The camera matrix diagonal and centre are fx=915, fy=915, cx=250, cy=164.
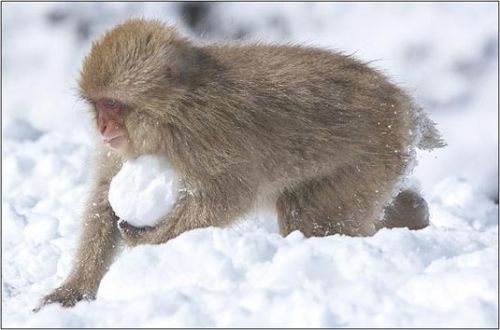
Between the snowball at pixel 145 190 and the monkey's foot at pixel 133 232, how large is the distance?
40 millimetres

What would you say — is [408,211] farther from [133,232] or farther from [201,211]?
[133,232]

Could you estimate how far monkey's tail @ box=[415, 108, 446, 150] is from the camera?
16.0 ft

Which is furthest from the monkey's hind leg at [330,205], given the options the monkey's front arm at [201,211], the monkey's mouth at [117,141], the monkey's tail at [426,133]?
the monkey's mouth at [117,141]

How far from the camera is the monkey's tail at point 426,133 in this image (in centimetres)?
487

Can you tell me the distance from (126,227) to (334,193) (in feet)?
3.38

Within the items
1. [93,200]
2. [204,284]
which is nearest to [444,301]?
[204,284]

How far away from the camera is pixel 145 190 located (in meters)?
3.95

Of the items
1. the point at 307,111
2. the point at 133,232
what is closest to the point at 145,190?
the point at 133,232

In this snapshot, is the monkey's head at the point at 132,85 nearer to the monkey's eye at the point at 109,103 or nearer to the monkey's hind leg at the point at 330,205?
the monkey's eye at the point at 109,103

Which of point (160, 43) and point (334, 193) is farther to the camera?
point (334, 193)

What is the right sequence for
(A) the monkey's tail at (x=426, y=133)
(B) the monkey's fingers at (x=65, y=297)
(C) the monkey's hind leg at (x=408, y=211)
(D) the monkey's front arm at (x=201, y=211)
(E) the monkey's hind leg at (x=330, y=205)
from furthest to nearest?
(C) the monkey's hind leg at (x=408, y=211)
(A) the monkey's tail at (x=426, y=133)
(E) the monkey's hind leg at (x=330, y=205)
(B) the monkey's fingers at (x=65, y=297)
(D) the monkey's front arm at (x=201, y=211)

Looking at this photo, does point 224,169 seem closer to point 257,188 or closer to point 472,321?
point 257,188

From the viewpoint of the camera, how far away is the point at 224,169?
400cm

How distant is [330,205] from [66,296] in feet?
4.31
